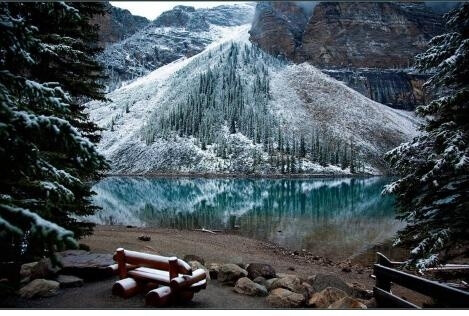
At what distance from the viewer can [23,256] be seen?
10.9m

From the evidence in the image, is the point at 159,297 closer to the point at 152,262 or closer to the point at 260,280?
the point at 152,262

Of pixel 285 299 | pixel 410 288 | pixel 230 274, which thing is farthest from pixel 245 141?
pixel 410 288

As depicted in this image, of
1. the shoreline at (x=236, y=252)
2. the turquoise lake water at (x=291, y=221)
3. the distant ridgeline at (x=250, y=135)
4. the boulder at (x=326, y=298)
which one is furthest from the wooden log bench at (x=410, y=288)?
the distant ridgeline at (x=250, y=135)

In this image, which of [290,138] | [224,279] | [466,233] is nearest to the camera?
[466,233]

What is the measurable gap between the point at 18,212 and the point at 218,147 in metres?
157

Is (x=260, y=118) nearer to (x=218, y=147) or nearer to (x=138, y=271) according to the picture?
(x=218, y=147)

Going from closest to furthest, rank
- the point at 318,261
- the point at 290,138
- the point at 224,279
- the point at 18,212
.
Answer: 1. the point at 18,212
2. the point at 224,279
3. the point at 318,261
4. the point at 290,138

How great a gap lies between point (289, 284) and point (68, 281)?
6.40m

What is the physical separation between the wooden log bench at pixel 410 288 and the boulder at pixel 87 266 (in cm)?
747

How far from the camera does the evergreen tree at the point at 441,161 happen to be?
32.4ft

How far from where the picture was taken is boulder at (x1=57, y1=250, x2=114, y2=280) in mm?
11914

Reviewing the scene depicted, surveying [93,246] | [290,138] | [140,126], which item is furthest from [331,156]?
[93,246]

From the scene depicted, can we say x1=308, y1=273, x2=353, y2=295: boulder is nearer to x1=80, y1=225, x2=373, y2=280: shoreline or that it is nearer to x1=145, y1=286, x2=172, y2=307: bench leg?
x1=145, y1=286, x2=172, y2=307: bench leg

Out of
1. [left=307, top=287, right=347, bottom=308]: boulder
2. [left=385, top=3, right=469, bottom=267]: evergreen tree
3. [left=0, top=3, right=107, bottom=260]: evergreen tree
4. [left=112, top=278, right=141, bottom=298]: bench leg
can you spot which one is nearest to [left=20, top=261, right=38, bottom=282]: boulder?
[left=112, top=278, right=141, bottom=298]: bench leg
